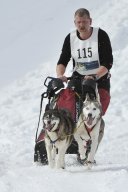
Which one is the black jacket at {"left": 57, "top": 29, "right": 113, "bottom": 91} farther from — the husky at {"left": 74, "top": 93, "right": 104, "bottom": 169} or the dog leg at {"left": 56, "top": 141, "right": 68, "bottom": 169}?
the dog leg at {"left": 56, "top": 141, "right": 68, "bottom": 169}

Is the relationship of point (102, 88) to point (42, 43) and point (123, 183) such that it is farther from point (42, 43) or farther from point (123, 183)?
point (42, 43)

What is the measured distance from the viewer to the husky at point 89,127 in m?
6.33

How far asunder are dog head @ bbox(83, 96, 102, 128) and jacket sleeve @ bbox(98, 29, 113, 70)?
60cm

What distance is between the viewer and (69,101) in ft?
22.3

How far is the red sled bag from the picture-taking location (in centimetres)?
675

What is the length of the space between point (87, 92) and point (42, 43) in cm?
1016

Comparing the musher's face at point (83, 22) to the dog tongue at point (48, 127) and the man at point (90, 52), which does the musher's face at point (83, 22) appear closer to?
the man at point (90, 52)

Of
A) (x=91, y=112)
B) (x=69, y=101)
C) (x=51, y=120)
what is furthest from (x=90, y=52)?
(x=51, y=120)

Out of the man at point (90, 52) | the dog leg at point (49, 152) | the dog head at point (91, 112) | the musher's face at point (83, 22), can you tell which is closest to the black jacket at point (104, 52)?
the man at point (90, 52)

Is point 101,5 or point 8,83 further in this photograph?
point 101,5

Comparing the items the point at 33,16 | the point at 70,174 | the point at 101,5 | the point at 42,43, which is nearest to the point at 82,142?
the point at 70,174

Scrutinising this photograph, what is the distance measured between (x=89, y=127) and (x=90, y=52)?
39.3 inches

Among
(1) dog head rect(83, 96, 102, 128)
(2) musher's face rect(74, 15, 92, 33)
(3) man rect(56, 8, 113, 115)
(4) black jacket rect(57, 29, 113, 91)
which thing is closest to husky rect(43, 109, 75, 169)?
(1) dog head rect(83, 96, 102, 128)

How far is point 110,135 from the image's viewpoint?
973cm
